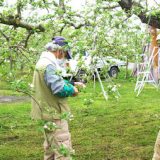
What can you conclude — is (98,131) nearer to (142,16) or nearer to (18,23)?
(142,16)

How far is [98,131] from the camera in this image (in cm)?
1082

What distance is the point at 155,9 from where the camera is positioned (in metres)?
7.98

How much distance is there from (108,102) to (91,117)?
136 inches

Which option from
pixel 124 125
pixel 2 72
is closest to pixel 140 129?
pixel 124 125

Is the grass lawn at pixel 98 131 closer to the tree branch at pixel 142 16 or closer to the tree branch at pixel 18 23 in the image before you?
the tree branch at pixel 18 23

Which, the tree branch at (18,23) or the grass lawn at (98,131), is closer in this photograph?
the tree branch at (18,23)

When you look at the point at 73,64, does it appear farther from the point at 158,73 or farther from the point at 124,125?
the point at 158,73

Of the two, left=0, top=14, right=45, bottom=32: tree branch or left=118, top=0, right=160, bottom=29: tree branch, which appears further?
left=118, top=0, right=160, bottom=29: tree branch

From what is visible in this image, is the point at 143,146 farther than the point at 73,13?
Yes

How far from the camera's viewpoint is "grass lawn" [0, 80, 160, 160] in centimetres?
856

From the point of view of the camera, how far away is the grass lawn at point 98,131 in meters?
8.56

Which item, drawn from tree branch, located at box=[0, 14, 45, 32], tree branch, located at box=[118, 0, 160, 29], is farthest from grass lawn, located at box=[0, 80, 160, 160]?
tree branch, located at box=[118, 0, 160, 29]

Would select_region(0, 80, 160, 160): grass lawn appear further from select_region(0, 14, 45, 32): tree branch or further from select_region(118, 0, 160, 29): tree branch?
select_region(118, 0, 160, 29): tree branch

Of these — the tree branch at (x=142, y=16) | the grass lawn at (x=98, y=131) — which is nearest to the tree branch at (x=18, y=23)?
the grass lawn at (x=98, y=131)
